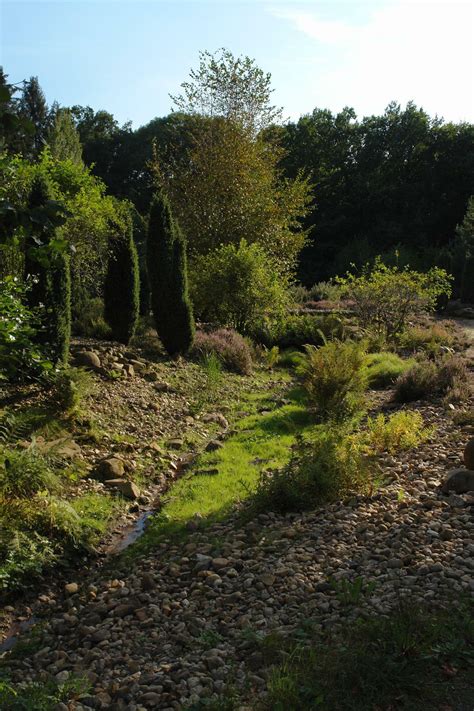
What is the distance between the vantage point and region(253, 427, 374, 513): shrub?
17.1 feet

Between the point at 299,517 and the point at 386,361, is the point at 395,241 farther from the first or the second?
the point at 299,517

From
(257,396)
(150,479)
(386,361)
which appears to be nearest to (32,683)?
(150,479)

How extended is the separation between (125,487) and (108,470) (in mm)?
362

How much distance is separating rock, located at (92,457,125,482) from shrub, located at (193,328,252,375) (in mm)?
5273

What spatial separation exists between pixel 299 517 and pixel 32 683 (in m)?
2.46

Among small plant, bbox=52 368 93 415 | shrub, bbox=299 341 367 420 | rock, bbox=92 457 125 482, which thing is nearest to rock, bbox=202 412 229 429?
shrub, bbox=299 341 367 420

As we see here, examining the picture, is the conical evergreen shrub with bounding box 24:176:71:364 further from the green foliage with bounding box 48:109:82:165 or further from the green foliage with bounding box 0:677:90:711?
the green foliage with bounding box 48:109:82:165

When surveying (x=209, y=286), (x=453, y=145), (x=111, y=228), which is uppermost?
(x=453, y=145)

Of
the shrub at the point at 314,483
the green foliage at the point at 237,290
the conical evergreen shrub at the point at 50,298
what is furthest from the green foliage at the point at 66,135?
the shrub at the point at 314,483

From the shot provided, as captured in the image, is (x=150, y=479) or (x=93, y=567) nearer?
(x=93, y=567)

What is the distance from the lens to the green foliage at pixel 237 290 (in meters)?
13.6

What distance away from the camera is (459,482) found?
5.05 metres

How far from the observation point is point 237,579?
4.21m

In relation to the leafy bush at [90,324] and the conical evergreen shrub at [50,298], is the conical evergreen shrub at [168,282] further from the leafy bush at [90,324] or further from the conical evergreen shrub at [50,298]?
the conical evergreen shrub at [50,298]
